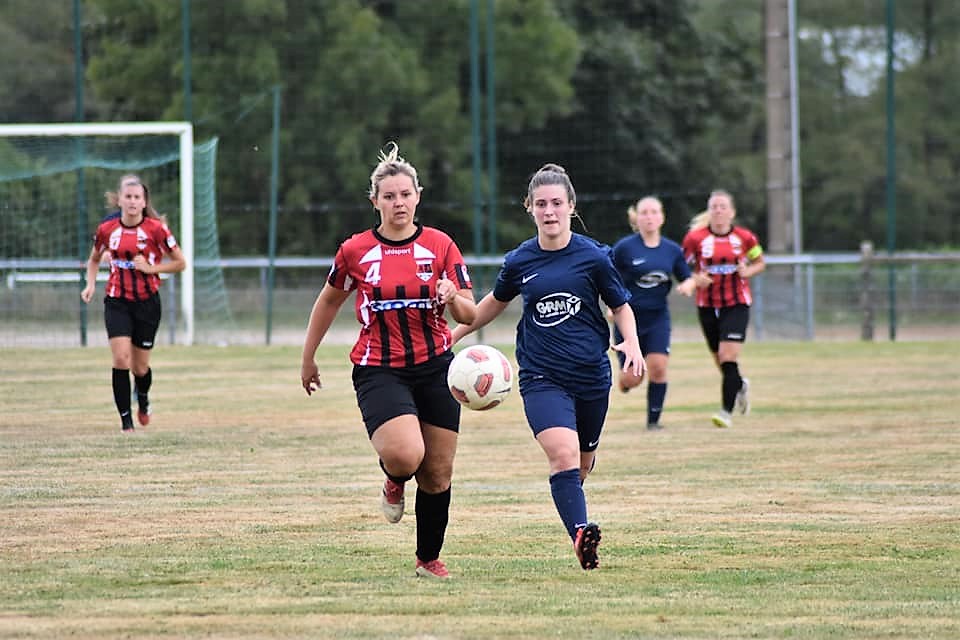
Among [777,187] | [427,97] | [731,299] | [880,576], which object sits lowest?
[880,576]

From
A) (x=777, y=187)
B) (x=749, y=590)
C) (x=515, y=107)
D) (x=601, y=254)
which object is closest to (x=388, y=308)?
(x=601, y=254)

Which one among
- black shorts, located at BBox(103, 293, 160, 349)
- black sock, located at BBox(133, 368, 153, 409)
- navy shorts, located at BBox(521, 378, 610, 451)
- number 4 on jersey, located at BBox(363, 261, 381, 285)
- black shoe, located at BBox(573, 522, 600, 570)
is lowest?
black shoe, located at BBox(573, 522, 600, 570)

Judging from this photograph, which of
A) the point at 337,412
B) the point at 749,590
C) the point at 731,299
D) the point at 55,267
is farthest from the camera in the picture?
the point at 55,267

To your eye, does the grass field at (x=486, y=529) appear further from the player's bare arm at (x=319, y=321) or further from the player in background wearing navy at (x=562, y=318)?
the player's bare arm at (x=319, y=321)

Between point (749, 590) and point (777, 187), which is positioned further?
point (777, 187)

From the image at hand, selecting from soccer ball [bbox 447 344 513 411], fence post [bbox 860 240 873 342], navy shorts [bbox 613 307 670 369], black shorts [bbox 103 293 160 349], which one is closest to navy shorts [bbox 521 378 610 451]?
soccer ball [bbox 447 344 513 411]

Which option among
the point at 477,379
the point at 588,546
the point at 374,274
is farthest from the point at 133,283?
the point at 588,546

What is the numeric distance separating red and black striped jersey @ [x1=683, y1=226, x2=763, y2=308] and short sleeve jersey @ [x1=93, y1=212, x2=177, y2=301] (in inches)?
173

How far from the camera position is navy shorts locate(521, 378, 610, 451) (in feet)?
22.8

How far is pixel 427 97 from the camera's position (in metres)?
30.7

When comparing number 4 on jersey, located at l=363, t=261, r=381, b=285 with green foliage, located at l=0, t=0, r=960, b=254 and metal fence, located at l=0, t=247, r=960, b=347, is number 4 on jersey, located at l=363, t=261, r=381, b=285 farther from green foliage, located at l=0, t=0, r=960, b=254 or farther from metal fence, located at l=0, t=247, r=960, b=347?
green foliage, located at l=0, t=0, r=960, b=254

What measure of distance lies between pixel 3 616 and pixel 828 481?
219 inches

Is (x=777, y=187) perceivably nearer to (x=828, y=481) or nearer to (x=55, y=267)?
(x=55, y=267)

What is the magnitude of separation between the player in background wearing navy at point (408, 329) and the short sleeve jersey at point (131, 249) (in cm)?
626
